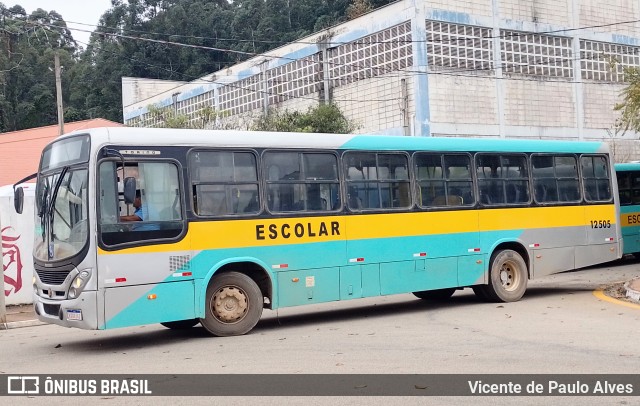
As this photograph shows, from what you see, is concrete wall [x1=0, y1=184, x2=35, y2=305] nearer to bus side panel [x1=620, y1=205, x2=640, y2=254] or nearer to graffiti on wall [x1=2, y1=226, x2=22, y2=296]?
graffiti on wall [x1=2, y1=226, x2=22, y2=296]

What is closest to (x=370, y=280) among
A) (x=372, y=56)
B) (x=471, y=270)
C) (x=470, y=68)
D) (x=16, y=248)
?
(x=471, y=270)

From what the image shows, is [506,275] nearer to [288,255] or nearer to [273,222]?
[288,255]

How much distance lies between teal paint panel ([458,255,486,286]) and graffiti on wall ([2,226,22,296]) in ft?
33.7

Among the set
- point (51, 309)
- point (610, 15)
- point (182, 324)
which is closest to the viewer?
point (51, 309)

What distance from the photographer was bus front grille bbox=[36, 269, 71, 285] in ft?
37.0

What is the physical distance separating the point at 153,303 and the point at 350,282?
348 cm

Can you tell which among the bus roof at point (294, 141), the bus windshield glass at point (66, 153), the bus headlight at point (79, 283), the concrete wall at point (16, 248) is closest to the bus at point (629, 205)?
the bus roof at point (294, 141)

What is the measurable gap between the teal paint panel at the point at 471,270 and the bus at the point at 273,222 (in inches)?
1.0

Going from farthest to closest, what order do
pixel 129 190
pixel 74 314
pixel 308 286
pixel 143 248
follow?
pixel 308 286
pixel 143 248
pixel 129 190
pixel 74 314

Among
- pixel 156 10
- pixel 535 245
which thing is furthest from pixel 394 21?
pixel 156 10

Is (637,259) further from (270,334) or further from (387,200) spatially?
(270,334)

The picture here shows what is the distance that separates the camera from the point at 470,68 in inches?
1331

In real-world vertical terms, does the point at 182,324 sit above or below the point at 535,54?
below

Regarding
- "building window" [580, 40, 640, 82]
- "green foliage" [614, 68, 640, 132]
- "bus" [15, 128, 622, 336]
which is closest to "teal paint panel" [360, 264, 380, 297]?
"bus" [15, 128, 622, 336]
